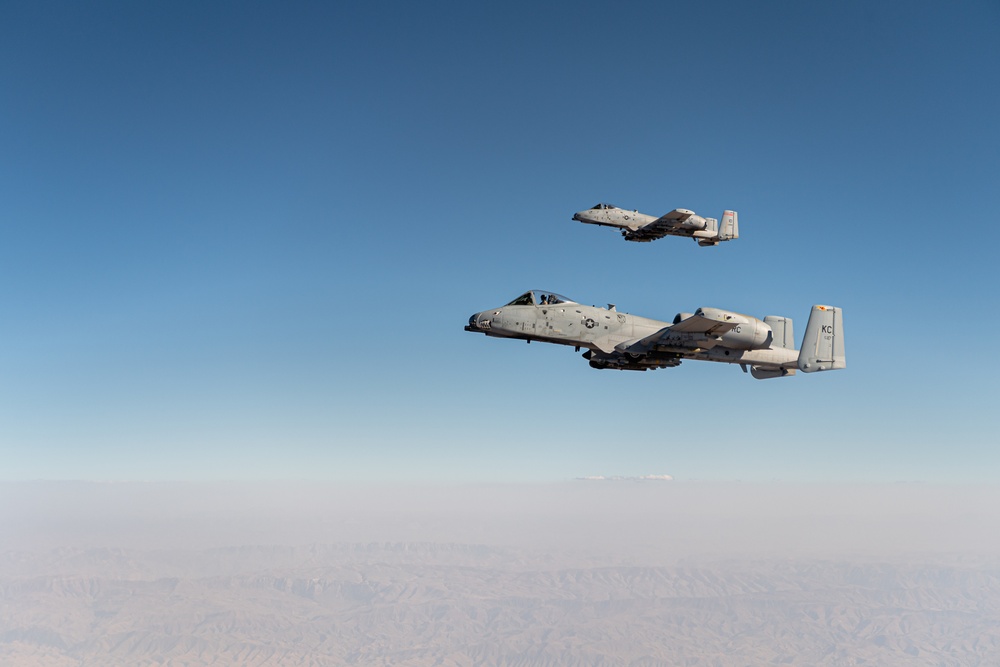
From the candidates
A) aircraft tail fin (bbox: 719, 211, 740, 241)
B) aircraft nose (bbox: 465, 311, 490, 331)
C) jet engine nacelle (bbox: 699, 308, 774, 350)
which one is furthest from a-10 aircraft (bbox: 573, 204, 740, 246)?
aircraft nose (bbox: 465, 311, 490, 331)

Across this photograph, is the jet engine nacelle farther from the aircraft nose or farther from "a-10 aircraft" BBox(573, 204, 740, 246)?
"a-10 aircraft" BBox(573, 204, 740, 246)

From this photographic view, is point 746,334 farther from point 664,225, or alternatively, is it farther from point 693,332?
point 664,225

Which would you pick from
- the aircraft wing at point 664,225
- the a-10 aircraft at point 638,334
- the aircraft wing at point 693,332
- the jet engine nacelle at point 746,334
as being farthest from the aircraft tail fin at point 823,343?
the aircraft wing at point 664,225

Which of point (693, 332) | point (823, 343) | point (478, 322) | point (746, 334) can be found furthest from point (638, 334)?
point (823, 343)

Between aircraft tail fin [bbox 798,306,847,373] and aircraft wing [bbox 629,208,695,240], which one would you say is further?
aircraft wing [bbox 629,208,695,240]

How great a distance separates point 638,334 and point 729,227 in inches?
1036

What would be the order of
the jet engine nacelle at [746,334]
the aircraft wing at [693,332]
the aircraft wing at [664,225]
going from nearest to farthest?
the aircraft wing at [693,332] → the jet engine nacelle at [746,334] → the aircraft wing at [664,225]

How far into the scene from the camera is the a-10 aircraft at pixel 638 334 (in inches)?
1410

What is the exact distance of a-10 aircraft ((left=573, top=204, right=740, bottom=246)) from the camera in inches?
2232

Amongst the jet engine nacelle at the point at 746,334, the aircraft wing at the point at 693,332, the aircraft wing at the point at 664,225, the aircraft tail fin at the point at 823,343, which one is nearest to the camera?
the aircraft wing at the point at 693,332

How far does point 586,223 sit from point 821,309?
2298 centimetres

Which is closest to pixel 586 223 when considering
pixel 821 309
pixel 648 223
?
pixel 648 223

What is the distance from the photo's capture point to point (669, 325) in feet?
123

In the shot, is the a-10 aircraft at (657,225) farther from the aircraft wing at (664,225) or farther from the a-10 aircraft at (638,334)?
the a-10 aircraft at (638,334)
